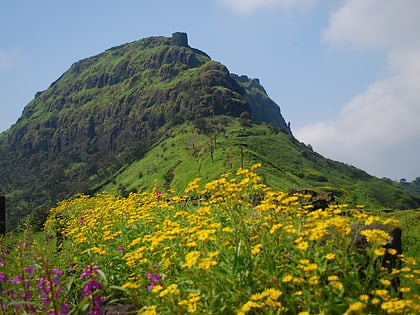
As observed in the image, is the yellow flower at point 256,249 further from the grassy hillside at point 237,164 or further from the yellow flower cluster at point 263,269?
the grassy hillside at point 237,164

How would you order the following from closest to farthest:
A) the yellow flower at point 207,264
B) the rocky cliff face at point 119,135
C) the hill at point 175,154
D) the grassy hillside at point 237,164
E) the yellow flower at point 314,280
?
the yellow flower at point 314,280 → the yellow flower at point 207,264 → the grassy hillside at point 237,164 → the hill at point 175,154 → the rocky cliff face at point 119,135

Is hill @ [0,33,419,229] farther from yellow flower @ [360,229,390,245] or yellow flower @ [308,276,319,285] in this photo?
yellow flower @ [308,276,319,285]

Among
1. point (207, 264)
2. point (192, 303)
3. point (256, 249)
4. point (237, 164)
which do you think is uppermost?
point (237, 164)

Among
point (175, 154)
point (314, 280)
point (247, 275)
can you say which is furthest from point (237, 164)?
point (314, 280)

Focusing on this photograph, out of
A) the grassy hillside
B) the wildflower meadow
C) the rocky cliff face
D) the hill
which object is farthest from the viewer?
the rocky cliff face

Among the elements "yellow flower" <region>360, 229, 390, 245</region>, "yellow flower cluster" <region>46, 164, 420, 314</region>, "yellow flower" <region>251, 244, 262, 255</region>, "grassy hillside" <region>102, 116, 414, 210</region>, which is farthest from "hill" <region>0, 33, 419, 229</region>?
"yellow flower" <region>251, 244, 262, 255</region>

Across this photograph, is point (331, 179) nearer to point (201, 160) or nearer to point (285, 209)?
point (201, 160)

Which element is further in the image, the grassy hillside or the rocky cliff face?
the rocky cliff face

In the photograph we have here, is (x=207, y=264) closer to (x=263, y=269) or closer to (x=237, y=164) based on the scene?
(x=263, y=269)

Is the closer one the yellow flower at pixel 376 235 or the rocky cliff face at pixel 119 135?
the yellow flower at pixel 376 235

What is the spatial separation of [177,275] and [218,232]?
78 cm

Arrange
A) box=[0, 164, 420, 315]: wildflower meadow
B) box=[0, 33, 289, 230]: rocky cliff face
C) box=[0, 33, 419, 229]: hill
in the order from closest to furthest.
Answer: box=[0, 164, 420, 315]: wildflower meadow, box=[0, 33, 419, 229]: hill, box=[0, 33, 289, 230]: rocky cliff face

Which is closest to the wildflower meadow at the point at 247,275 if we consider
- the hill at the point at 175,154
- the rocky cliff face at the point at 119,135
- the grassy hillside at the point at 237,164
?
the hill at the point at 175,154

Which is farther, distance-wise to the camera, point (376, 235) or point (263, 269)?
point (263, 269)
